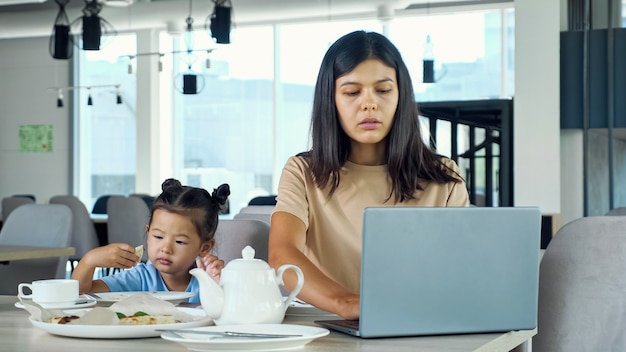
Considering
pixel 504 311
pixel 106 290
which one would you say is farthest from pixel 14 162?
pixel 504 311

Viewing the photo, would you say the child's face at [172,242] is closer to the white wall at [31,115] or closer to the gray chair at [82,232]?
the gray chair at [82,232]

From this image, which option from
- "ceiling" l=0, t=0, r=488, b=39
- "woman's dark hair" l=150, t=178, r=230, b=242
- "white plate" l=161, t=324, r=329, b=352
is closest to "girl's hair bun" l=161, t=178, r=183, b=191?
"woman's dark hair" l=150, t=178, r=230, b=242

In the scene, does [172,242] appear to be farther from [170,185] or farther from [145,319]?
[145,319]

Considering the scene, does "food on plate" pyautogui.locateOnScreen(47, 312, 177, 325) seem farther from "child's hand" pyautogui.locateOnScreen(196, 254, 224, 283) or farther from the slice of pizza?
"child's hand" pyautogui.locateOnScreen(196, 254, 224, 283)

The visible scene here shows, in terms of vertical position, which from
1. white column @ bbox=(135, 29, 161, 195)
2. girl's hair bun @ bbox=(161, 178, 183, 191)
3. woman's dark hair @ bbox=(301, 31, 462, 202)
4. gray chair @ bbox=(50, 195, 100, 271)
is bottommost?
gray chair @ bbox=(50, 195, 100, 271)

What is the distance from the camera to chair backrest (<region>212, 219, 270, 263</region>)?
7.12 ft

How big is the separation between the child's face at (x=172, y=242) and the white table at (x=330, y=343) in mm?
634

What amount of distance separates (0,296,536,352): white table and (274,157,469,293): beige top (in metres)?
0.53

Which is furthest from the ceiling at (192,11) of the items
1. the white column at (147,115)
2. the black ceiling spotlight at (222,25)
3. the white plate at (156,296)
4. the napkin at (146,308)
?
the napkin at (146,308)

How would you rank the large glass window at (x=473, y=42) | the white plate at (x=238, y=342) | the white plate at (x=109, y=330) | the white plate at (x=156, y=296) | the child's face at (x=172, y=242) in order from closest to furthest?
the white plate at (x=238, y=342) < the white plate at (x=109, y=330) < the white plate at (x=156, y=296) < the child's face at (x=172, y=242) < the large glass window at (x=473, y=42)

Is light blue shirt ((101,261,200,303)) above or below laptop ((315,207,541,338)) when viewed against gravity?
below

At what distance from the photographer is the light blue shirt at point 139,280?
2.03 meters

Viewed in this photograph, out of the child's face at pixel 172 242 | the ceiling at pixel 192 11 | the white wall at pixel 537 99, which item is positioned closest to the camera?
the child's face at pixel 172 242

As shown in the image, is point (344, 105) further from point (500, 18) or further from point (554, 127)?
point (500, 18)
